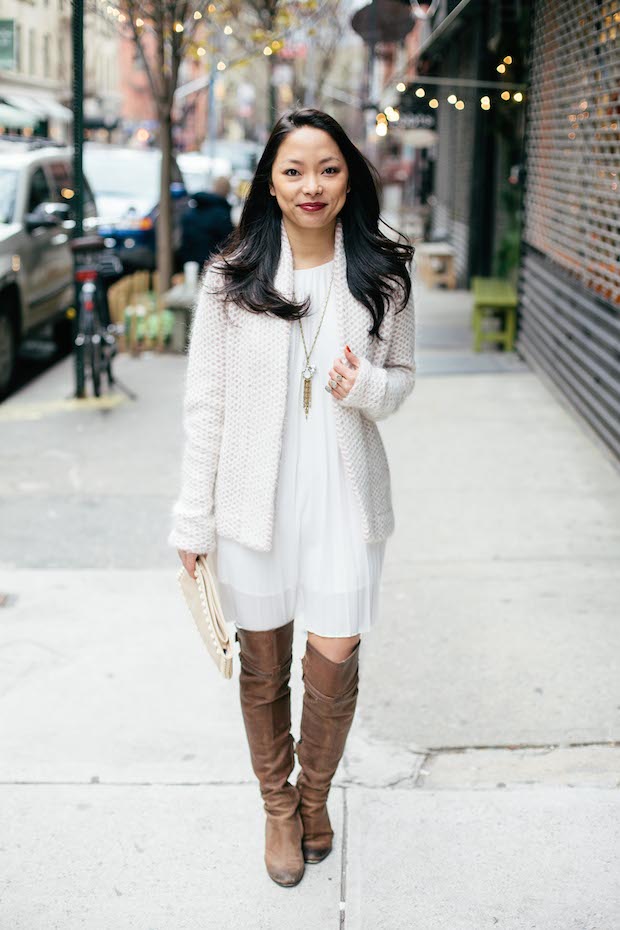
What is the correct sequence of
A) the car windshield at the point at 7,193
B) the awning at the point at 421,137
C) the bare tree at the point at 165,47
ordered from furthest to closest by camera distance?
the awning at the point at 421,137 < the bare tree at the point at 165,47 < the car windshield at the point at 7,193

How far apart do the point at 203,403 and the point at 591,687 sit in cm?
197

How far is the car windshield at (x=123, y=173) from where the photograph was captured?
1603cm

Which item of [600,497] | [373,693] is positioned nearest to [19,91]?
[600,497]

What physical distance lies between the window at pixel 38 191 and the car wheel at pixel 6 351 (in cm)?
143

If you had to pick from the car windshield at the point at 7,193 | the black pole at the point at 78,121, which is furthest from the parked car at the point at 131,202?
the black pole at the point at 78,121

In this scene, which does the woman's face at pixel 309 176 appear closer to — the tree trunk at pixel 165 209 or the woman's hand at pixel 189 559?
the woman's hand at pixel 189 559

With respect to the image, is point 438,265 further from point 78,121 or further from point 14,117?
point 14,117

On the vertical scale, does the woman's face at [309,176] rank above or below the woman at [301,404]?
above

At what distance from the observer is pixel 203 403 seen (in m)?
2.79

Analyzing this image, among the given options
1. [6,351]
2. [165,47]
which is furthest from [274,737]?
[165,47]

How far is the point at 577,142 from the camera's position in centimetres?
848

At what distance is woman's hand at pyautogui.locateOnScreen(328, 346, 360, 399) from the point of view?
8.62 feet

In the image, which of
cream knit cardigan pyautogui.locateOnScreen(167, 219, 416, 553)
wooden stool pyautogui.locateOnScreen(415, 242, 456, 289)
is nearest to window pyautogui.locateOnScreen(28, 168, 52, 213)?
wooden stool pyautogui.locateOnScreen(415, 242, 456, 289)

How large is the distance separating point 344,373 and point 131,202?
44.8 ft
